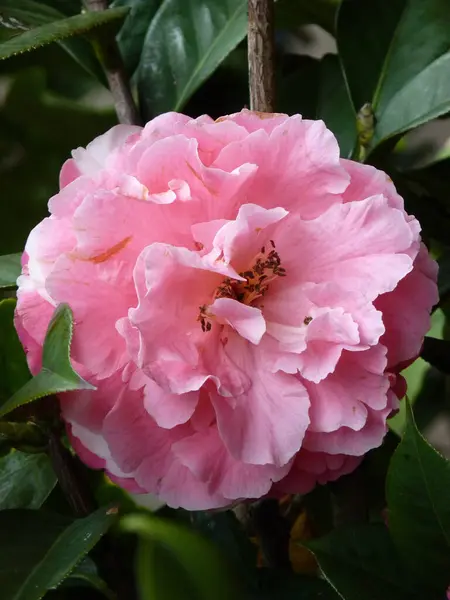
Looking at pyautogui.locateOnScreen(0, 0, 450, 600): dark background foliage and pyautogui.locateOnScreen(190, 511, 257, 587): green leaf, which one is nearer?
pyautogui.locateOnScreen(0, 0, 450, 600): dark background foliage

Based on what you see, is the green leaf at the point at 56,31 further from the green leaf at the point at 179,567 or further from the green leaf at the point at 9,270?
the green leaf at the point at 179,567

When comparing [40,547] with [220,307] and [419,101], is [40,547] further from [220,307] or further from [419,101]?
[419,101]

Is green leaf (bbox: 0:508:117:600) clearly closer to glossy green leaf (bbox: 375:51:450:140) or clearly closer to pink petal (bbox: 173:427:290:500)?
pink petal (bbox: 173:427:290:500)

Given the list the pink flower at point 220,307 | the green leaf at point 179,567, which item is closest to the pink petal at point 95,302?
the pink flower at point 220,307

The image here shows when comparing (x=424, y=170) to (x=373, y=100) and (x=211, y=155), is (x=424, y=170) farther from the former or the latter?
(x=211, y=155)

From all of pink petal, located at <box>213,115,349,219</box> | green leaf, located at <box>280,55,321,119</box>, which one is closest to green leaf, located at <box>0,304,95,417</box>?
pink petal, located at <box>213,115,349,219</box>

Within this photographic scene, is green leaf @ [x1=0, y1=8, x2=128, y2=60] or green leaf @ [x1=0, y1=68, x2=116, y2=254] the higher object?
green leaf @ [x1=0, y1=8, x2=128, y2=60]
